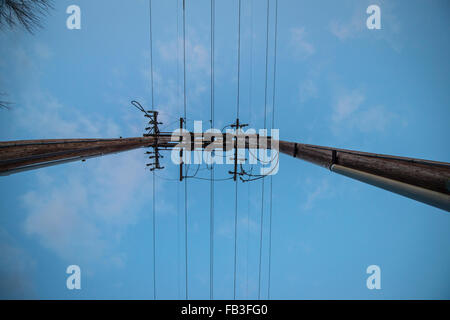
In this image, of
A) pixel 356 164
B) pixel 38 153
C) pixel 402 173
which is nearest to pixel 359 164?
pixel 356 164

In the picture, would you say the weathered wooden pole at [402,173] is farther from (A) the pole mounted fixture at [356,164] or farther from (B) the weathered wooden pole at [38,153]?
(B) the weathered wooden pole at [38,153]

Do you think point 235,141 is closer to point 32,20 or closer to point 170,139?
point 170,139

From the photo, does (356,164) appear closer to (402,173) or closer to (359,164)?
(359,164)

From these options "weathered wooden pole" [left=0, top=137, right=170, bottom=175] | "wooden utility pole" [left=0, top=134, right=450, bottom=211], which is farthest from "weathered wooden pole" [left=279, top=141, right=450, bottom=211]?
"weathered wooden pole" [left=0, top=137, right=170, bottom=175]

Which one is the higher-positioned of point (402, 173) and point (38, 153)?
point (38, 153)

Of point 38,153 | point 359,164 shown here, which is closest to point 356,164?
point 359,164

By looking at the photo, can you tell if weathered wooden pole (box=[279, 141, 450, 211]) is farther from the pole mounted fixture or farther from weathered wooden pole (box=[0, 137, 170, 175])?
weathered wooden pole (box=[0, 137, 170, 175])

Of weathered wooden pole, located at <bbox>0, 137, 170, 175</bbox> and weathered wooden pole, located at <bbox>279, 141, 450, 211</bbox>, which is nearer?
weathered wooden pole, located at <bbox>279, 141, 450, 211</bbox>

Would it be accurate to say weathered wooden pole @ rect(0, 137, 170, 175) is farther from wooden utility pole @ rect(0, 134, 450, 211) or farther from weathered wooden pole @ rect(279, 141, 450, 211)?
weathered wooden pole @ rect(279, 141, 450, 211)

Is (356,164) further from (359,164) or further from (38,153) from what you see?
(38,153)

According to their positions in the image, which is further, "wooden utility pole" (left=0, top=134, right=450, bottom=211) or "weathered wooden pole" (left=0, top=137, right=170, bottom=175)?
"weathered wooden pole" (left=0, top=137, right=170, bottom=175)

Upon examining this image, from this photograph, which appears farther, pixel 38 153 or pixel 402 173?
pixel 38 153
